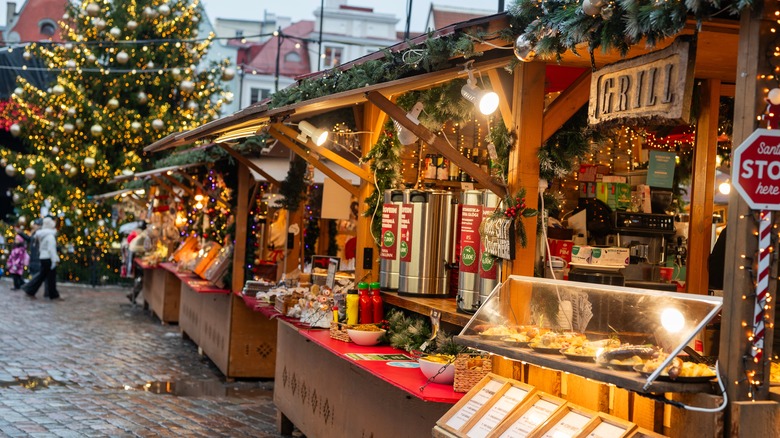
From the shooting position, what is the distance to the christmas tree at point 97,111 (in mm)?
27078

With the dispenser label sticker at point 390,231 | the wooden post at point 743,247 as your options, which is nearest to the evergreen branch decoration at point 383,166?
the dispenser label sticker at point 390,231

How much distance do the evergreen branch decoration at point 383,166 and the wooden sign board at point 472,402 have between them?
3.76 m

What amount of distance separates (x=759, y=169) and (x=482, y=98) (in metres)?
2.50

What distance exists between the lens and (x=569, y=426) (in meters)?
4.46

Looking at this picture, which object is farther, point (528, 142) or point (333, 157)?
point (333, 157)

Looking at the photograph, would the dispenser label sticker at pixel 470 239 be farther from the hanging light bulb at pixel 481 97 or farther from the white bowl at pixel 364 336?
the white bowl at pixel 364 336

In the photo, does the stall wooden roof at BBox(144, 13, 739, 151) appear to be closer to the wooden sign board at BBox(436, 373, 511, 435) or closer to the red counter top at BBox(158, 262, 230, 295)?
the wooden sign board at BBox(436, 373, 511, 435)

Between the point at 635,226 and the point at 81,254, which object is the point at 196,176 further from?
the point at 81,254

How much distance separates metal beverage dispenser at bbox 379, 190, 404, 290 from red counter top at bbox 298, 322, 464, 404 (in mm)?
690

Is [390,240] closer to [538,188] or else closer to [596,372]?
[538,188]

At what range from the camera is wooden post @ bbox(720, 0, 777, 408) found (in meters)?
4.00

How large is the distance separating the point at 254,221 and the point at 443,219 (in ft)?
17.4

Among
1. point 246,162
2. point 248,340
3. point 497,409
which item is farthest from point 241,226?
point 497,409

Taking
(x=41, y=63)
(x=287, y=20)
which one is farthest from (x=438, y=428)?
(x=287, y=20)
